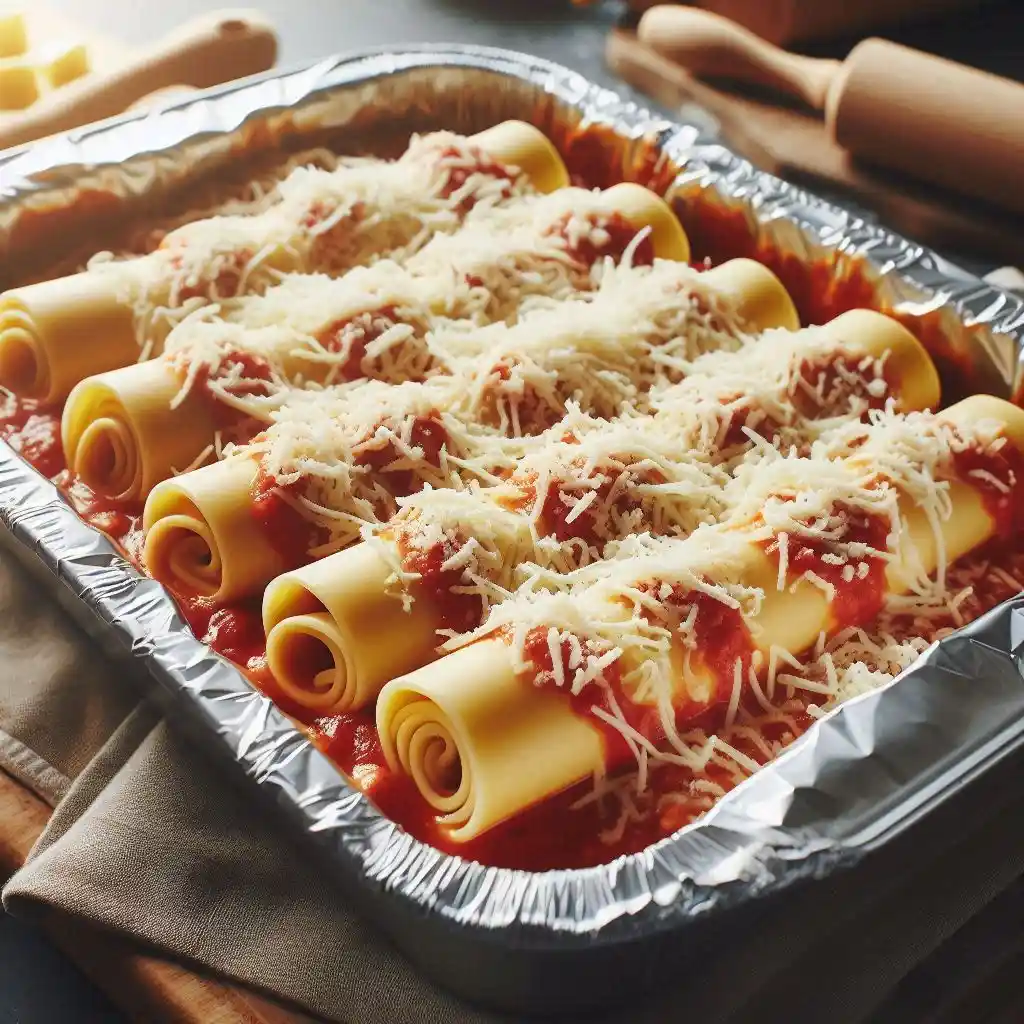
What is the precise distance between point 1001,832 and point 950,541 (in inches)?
16.5

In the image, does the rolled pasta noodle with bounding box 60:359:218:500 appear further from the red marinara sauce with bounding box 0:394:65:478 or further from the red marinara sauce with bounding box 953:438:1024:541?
the red marinara sauce with bounding box 953:438:1024:541

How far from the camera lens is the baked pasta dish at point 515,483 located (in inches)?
54.6

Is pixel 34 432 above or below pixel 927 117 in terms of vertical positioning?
below

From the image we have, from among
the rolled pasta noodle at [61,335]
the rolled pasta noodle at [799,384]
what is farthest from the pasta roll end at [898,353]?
the rolled pasta noodle at [61,335]

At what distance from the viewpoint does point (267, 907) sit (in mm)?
1341

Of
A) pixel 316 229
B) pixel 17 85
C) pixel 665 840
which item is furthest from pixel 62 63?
pixel 665 840

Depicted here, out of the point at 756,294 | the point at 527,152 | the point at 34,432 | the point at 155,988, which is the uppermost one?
the point at 527,152

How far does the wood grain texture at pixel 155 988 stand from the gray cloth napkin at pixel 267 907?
0.10 ft

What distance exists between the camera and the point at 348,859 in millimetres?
1171

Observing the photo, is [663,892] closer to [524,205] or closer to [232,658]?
[232,658]

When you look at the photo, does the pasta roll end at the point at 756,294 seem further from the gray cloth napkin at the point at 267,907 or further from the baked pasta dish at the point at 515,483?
the gray cloth napkin at the point at 267,907

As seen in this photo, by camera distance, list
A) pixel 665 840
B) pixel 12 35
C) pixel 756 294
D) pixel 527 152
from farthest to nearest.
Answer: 1. pixel 12 35
2. pixel 527 152
3. pixel 756 294
4. pixel 665 840

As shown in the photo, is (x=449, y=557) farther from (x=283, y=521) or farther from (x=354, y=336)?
(x=354, y=336)

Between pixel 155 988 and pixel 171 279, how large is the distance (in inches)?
44.8
